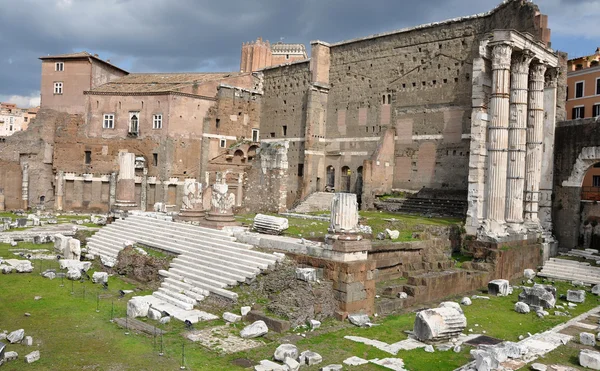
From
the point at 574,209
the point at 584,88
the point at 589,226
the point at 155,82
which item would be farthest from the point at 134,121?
the point at 584,88

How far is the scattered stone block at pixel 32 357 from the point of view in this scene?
26.7ft

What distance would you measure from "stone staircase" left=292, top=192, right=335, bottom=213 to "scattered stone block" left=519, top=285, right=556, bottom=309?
17217mm

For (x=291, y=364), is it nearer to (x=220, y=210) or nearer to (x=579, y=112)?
(x=220, y=210)

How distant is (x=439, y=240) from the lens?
17031mm

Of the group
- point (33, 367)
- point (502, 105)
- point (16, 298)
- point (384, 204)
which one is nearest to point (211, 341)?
point (33, 367)

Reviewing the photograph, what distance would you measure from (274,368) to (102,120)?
3164 centimetres

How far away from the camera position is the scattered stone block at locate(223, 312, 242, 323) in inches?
423

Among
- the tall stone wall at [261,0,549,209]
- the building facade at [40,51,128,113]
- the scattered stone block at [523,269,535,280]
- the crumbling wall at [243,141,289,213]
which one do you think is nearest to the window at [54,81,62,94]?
the building facade at [40,51,128,113]

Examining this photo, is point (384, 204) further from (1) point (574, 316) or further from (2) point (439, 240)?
(1) point (574, 316)

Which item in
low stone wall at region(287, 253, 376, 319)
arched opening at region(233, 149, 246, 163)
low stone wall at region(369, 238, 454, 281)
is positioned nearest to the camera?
low stone wall at region(287, 253, 376, 319)

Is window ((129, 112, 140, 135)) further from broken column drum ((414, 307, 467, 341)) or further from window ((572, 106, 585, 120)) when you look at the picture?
window ((572, 106, 585, 120))

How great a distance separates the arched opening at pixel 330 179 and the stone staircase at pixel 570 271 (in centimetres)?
1687

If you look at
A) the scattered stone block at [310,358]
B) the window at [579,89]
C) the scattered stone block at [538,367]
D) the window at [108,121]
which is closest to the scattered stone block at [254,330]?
A: the scattered stone block at [310,358]

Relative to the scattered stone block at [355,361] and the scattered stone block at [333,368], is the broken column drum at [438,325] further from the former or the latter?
the scattered stone block at [333,368]
